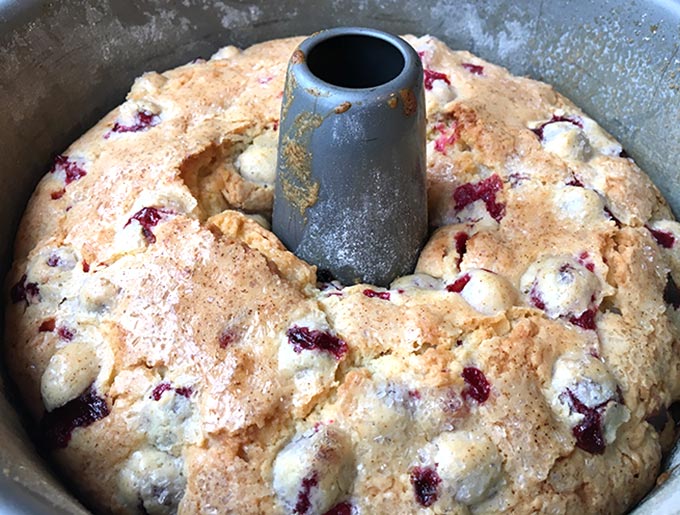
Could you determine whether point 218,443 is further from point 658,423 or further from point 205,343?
point 658,423

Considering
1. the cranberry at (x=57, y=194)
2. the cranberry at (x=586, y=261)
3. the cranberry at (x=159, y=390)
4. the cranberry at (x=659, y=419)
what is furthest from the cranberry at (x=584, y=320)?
the cranberry at (x=57, y=194)

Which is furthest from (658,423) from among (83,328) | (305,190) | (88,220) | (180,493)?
(88,220)

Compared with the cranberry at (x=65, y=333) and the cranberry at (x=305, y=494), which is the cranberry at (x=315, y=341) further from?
the cranberry at (x=65, y=333)

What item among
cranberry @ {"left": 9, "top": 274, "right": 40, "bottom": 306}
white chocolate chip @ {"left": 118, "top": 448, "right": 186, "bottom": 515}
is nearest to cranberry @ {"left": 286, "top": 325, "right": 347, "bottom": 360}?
white chocolate chip @ {"left": 118, "top": 448, "right": 186, "bottom": 515}

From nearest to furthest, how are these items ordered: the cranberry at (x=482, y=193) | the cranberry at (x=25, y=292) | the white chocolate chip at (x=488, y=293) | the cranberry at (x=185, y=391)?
1. the cranberry at (x=185, y=391)
2. the white chocolate chip at (x=488, y=293)
3. the cranberry at (x=25, y=292)
4. the cranberry at (x=482, y=193)

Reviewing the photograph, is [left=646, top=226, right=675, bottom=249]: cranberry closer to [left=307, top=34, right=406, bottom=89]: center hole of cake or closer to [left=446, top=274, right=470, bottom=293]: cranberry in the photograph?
[left=446, top=274, right=470, bottom=293]: cranberry

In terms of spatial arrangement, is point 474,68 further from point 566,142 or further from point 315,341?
point 315,341

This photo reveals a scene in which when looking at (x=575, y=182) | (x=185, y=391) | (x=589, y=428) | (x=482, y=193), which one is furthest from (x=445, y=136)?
(x=185, y=391)
